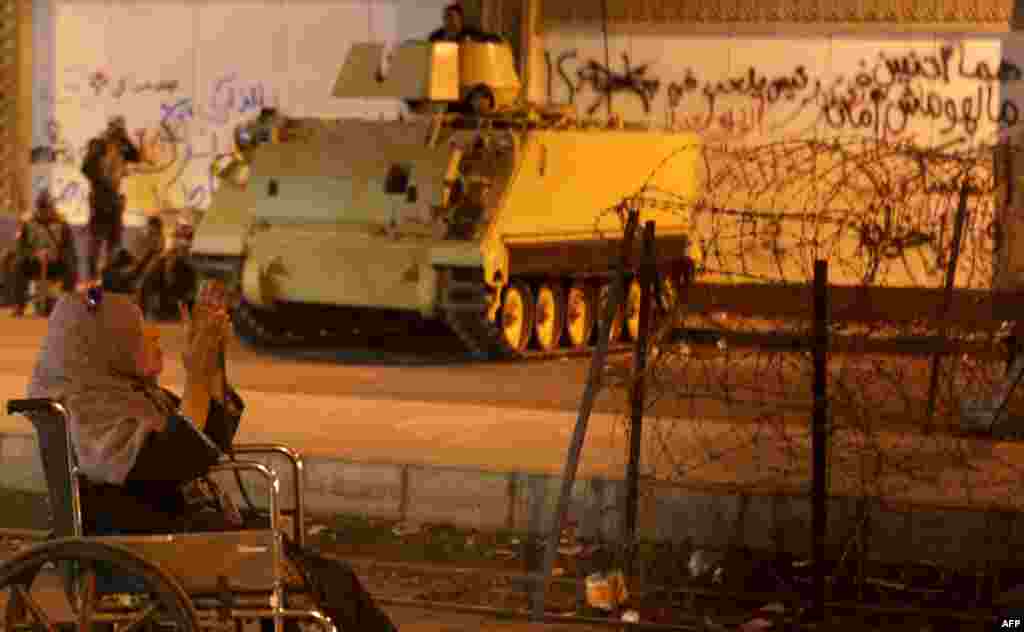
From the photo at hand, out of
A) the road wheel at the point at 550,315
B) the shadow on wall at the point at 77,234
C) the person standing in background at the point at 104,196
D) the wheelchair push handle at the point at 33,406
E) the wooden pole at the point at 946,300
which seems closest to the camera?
the wheelchair push handle at the point at 33,406

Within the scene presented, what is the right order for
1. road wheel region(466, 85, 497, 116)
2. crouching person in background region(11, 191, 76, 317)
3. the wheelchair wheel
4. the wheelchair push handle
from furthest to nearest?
crouching person in background region(11, 191, 76, 317)
road wheel region(466, 85, 497, 116)
the wheelchair push handle
the wheelchair wheel

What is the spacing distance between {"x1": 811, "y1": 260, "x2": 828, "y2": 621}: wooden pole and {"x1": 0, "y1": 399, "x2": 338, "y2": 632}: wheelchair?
294 cm

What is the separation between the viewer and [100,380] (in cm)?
670

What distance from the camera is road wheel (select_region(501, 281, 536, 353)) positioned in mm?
18016

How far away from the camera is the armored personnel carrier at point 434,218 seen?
58.2ft

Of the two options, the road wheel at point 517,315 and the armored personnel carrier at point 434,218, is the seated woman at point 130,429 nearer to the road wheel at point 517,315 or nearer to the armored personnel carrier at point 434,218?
the armored personnel carrier at point 434,218

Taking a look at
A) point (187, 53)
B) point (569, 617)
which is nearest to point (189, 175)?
point (187, 53)

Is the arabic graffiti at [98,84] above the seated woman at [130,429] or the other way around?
above

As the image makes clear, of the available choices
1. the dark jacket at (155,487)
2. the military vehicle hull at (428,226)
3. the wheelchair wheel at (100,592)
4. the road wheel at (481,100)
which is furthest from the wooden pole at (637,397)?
the road wheel at (481,100)

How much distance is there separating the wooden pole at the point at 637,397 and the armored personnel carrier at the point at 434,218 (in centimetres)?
804

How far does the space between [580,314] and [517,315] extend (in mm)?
1226

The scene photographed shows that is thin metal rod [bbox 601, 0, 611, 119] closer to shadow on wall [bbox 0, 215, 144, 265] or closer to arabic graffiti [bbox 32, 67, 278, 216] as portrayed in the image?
arabic graffiti [bbox 32, 67, 278, 216]

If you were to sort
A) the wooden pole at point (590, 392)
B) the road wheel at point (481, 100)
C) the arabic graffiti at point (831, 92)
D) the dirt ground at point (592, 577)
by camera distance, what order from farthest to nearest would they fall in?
the arabic graffiti at point (831, 92), the road wheel at point (481, 100), the dirt ground at point (592, 577), the wooden pole at point (590, 392)

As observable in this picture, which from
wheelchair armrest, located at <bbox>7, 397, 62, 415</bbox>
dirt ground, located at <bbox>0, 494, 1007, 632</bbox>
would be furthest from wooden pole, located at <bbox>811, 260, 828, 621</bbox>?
wheelchair armrest, located at <bbox>7, 397, 62, 415</bbox>
